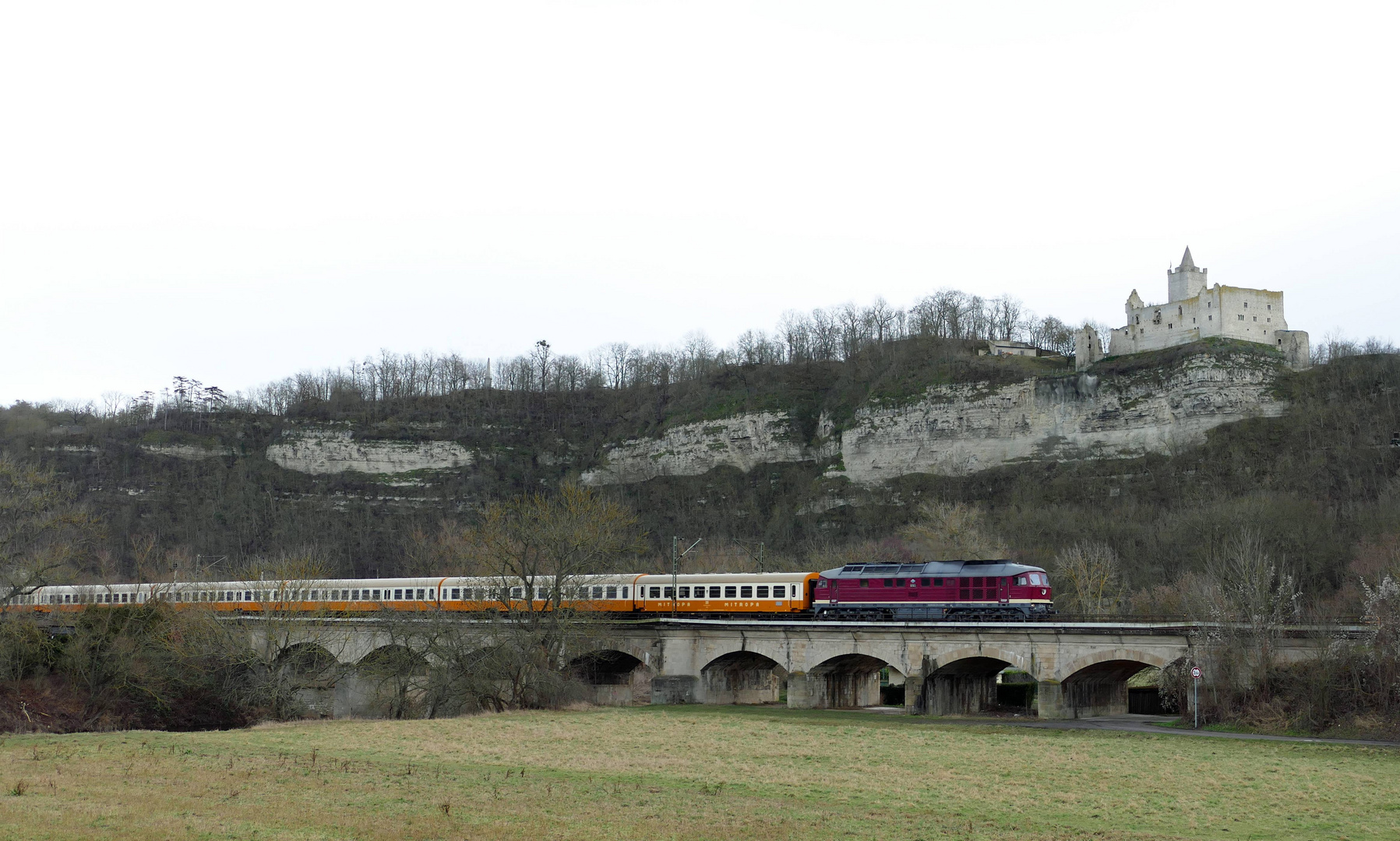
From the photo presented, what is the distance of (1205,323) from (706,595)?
93.9 metres

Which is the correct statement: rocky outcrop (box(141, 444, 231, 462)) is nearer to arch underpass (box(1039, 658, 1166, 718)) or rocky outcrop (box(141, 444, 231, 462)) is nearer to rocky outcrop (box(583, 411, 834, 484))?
rocky outcrop (box(583, 411, 834, 484))

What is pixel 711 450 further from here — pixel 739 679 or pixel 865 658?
pixel 865 658

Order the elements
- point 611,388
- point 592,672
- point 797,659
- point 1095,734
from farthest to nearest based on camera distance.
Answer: point 611,388, point 592,672, point 797,659, point 1095,734

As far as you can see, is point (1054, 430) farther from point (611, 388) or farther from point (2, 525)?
point (2, 525)

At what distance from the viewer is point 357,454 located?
170 metres

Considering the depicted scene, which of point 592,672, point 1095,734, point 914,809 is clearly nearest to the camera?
point 914,809

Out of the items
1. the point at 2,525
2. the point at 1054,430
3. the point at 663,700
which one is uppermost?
the point at 1054,430

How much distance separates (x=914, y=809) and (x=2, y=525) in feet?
223

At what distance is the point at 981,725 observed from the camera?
4766cm

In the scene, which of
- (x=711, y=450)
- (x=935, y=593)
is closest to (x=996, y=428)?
(x=711, y=450)

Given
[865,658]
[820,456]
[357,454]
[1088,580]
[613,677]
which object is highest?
[357,454]

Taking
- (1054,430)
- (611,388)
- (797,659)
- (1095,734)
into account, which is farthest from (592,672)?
(611,388)

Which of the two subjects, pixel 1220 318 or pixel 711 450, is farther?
pixel 711 450

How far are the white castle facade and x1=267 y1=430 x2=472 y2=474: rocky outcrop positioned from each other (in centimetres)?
8718
